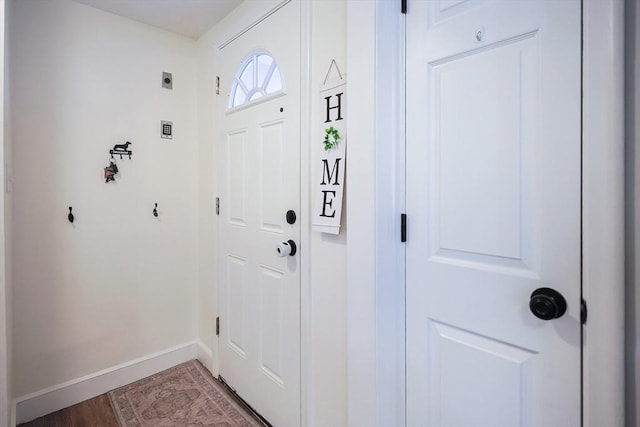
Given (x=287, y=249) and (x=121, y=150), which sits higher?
(x=121, y=150)

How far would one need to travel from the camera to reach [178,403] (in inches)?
71.1

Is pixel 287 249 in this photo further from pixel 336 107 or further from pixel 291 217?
pixel 336 107

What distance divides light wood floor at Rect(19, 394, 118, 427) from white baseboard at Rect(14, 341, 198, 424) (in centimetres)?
4

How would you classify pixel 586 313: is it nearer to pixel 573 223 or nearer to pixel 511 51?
pixel 573 223

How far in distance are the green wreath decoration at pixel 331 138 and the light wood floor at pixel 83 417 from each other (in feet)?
6.04

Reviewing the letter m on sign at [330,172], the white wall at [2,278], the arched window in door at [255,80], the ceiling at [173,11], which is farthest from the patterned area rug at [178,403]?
the ceiling at [173,11]

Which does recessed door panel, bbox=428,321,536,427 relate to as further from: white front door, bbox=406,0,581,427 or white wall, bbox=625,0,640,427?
white wall, bbox=625,0,640,427

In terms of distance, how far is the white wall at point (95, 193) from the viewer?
168 centimetres

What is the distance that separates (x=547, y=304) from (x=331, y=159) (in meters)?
0.84

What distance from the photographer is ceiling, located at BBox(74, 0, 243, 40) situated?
1.79 meters

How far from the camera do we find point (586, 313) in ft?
2.47

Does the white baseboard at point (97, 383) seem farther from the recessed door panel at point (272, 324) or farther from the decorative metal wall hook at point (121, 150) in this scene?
the decorative metal wall hook at point (121, 150)

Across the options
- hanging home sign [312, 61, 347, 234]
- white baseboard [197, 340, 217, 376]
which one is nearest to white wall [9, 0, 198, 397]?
white baseboard [197, 340, 217, 376]

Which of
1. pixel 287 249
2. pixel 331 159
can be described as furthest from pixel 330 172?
pixel 287 249
